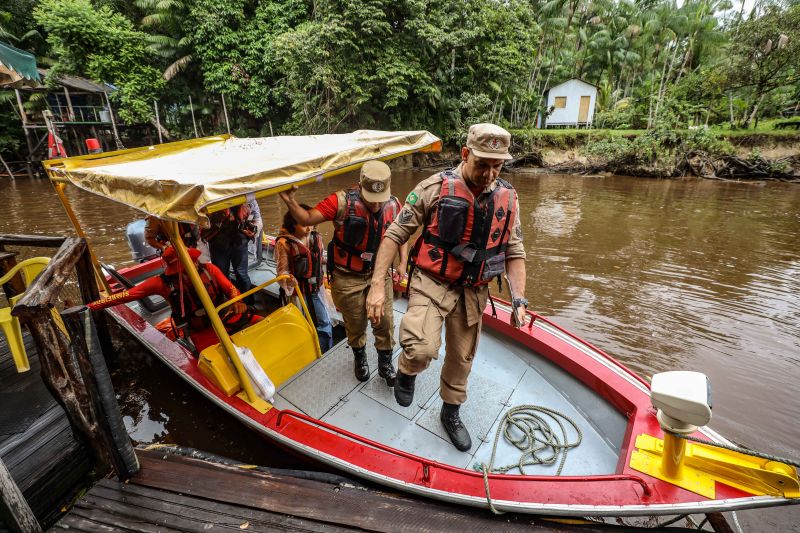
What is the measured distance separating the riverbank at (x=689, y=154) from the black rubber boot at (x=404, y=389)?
822 inches

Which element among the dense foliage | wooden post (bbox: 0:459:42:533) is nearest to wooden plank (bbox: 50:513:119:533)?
wooden post (bbox: 0:459:42:533)

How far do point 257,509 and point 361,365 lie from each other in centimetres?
131

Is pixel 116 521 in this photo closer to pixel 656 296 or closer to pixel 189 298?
pixel 189 298

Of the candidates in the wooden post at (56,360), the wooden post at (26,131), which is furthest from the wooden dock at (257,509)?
the wooden post at (26,131)

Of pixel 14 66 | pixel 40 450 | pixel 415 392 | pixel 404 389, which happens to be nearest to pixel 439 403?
pixel 415 392

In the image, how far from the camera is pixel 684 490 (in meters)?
1.86

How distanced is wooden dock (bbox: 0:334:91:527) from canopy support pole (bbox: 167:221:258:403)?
945 mm

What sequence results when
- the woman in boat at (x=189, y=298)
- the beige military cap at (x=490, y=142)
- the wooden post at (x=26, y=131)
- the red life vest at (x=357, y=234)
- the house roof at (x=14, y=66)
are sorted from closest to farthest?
the beige military cap at (x=490, y=142)
the red life vest at (x=357, y=234)
the woman in boat at (x=189, y=298)
the house roof at (x=14, y=66)
the wooden post at (x=26, y=131)

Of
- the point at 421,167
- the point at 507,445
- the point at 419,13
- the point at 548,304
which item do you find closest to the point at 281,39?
the point at 419,13

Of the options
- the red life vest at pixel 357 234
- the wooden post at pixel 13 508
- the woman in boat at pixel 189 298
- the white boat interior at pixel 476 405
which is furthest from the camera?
the woman in boat at pixel 189 298

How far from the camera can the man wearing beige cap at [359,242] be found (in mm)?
2787

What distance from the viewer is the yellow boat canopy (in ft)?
6.32

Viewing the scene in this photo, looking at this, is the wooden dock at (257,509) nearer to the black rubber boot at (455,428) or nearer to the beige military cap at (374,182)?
the black rubber boot at (455,428)

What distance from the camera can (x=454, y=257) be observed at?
2320mm
